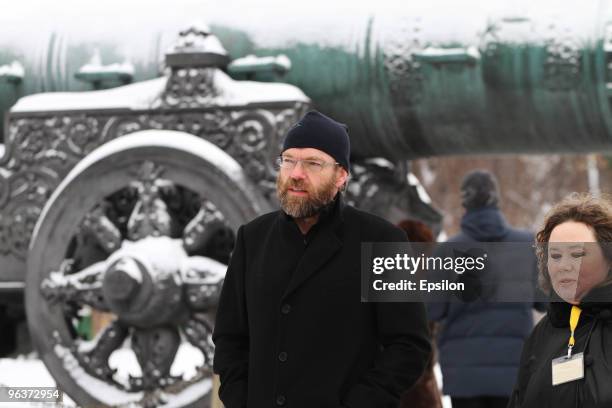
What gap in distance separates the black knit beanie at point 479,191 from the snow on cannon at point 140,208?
93 cm

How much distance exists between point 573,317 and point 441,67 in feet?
11.4

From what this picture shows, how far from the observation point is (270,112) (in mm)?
6238

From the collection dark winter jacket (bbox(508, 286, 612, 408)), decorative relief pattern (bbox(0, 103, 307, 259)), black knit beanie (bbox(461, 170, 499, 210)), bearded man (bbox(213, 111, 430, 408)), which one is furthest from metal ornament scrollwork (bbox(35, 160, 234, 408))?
dark winter jacket (bbox(508, 286, 612, 408))

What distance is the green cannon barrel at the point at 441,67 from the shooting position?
6.22 m

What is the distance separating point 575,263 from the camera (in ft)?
9.88

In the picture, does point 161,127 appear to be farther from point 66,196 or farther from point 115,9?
point 115,9

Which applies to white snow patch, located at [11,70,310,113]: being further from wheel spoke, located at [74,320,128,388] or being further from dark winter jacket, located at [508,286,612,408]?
dark winter jacket, located at [508,286,612,408]

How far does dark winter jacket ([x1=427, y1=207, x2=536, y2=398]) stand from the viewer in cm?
536

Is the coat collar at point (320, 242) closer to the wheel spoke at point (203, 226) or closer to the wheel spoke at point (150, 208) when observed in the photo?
the wheel spoke at point (203, 226)

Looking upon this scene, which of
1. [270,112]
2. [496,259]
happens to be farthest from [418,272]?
[270,112]

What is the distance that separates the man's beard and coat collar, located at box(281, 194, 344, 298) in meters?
0.04

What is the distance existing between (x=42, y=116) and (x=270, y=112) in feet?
3.72

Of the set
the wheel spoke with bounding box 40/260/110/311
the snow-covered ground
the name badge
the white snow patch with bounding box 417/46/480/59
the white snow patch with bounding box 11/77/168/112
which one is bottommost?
the snow-covered ground

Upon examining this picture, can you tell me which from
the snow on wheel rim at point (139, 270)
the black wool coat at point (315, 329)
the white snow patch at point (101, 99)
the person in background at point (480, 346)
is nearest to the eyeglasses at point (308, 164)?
the black wool coat at point (315, 329)
